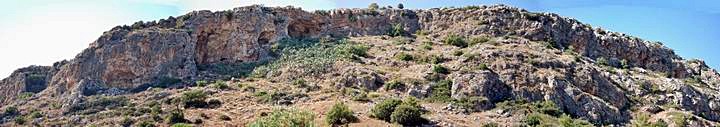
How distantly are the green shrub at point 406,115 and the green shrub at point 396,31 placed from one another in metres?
24.5

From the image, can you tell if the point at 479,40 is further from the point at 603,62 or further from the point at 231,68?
the point at 231,68

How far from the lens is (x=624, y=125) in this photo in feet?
178

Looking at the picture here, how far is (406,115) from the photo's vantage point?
50094 millimetres

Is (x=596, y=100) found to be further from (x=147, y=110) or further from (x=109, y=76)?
(x=109, y=76)

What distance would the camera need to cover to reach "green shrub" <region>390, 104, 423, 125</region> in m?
50.2

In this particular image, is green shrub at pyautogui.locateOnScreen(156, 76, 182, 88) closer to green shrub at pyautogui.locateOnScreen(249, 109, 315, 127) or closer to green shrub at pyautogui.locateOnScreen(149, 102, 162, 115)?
green shrub at pyautogui.locateOnScreen(149, 102, 162, 115)


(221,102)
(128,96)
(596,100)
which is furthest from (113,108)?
(596,100)

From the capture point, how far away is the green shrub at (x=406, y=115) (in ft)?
165

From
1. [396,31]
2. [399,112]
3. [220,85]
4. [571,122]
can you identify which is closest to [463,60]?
[571,122]

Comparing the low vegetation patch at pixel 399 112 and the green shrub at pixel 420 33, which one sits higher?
the green shrub at pixel 420 33

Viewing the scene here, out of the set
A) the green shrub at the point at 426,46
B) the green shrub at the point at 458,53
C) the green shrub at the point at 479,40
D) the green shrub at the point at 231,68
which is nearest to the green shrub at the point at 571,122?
the green shrub at the point at 458,53

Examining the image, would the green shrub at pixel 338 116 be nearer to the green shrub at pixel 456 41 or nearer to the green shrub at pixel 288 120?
the green shrub at pixel 288 120

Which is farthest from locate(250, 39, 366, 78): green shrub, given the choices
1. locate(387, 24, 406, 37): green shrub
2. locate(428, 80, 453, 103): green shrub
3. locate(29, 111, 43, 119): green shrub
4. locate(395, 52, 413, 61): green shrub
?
locate(29, 111, 43, 119): green shrub

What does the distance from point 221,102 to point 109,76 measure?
430 inches
